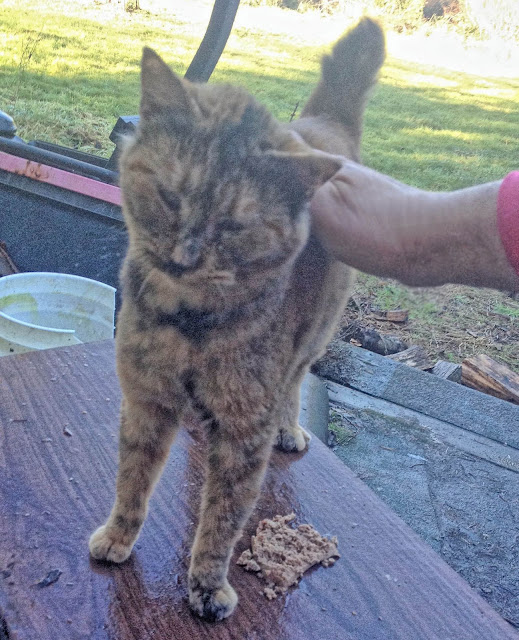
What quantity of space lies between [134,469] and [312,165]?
0.59 m

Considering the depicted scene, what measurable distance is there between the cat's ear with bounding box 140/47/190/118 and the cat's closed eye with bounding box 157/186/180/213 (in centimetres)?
13

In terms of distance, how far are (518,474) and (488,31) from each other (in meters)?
1.84

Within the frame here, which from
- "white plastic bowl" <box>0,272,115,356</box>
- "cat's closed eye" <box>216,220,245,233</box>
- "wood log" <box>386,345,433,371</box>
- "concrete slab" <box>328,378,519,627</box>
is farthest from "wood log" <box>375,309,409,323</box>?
"cat's closed eye" <box>216,220,245,233</box>

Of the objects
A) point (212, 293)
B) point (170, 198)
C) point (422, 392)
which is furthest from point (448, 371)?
point (170, 198)

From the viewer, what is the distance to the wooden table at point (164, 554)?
40.1 inches

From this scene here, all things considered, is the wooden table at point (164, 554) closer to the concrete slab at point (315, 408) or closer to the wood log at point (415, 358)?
the concrete slab at point (315, 408)

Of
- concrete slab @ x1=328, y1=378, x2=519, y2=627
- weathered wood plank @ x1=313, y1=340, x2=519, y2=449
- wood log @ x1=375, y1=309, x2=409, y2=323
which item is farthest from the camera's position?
wood log @ x1=375, y1=309, x2=409, y2=323

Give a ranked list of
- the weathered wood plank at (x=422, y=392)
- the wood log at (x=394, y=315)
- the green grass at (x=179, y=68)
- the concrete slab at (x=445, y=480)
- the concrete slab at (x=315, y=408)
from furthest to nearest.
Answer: the wood log at (x=394, y=315), the green grass at (x=179, y=68), the weathered wood plank at (x=422, y=392), the concrete slab at (x=315, y=408), the concrete slab at (x=445, y=480)

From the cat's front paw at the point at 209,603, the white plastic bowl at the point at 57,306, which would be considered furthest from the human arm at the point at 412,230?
the white plastic bowl at the point at 57,306

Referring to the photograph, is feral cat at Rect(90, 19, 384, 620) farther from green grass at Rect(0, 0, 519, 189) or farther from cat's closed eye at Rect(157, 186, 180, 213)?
green grass at Rect(0, 0, 519, 189)

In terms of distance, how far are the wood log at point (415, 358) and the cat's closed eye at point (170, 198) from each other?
1.86 metres

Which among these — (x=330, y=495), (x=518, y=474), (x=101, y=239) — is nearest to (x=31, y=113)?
(x=101, y=239)

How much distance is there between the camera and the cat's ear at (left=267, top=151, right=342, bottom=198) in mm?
846

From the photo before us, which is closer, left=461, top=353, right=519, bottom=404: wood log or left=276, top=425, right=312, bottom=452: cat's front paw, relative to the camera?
left=276, top=425, right=312, bottom=452: cat's front paw
